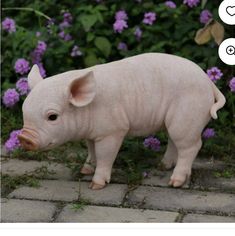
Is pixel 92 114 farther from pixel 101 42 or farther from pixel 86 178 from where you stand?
pixel 101 42

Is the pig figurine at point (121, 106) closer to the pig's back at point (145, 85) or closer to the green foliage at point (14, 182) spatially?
the pig's back at point (145, 85)

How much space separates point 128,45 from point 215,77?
3.08ft

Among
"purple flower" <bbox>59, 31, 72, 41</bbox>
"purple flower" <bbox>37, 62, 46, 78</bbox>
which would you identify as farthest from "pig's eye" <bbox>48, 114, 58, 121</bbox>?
"purple flower" <bbox>59, 31, 72, 41</bbox>

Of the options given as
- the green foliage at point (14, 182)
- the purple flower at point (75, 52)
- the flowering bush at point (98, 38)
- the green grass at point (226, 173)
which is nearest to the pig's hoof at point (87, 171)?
the green foliage at point (14, 182)

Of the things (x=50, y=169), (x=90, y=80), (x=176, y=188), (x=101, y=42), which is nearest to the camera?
(x=90, y=80)

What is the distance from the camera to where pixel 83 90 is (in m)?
3.01

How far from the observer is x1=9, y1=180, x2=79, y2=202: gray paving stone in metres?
3.14

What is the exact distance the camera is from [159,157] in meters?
3.63

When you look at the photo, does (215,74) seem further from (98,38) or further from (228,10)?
(98,38)

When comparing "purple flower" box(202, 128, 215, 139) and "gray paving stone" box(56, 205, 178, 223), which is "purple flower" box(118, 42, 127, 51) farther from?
"gray paving stone" box(56, 205, 178, 223)

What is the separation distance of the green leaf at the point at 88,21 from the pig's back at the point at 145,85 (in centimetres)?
122

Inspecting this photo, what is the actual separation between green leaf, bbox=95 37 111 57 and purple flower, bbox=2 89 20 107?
698mm
